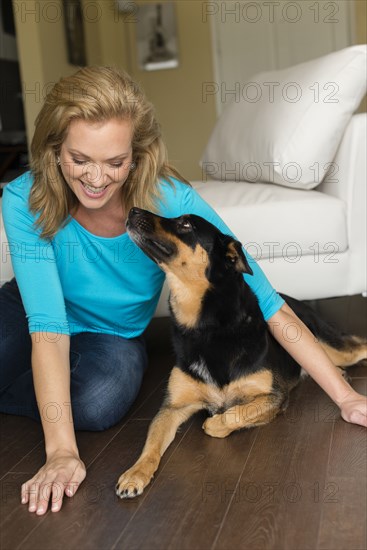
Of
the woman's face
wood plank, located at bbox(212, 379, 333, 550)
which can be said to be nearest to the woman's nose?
the woman's face

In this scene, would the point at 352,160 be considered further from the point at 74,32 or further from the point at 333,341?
the point at 74,32

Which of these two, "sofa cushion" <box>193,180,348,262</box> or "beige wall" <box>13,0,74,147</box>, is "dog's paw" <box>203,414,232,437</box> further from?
"beige wall" <box>13,0,74,147</box>

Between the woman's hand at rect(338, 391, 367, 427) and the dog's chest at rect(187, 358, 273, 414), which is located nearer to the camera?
the woman's hand at rect(338, 391, 367, 427)

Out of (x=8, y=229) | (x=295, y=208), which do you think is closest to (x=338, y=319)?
(x=295, y=208)

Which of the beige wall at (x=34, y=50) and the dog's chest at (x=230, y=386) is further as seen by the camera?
the beige wall at (x=34, y=50)

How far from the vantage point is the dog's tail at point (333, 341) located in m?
2.69

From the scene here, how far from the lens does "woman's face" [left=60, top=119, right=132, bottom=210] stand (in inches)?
75.7

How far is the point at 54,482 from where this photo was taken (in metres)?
1.79

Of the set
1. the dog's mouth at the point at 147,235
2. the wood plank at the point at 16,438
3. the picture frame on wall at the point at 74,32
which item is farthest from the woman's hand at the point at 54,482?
the picture frame on wall at the point at 74,32

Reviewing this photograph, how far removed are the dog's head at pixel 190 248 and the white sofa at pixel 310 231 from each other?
82 centimetres

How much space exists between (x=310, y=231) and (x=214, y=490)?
1441mm

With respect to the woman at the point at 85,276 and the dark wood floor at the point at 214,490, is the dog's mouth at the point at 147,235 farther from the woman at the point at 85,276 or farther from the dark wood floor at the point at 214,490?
the dark wood floor at the point at 214,490

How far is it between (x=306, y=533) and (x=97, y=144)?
1.08 metres

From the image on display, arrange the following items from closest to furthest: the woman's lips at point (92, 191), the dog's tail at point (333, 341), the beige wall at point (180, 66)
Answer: the woman's lips at point (92, 191) → the dog's tail at point (333, 341) → the beige wall at point (180, 66)
